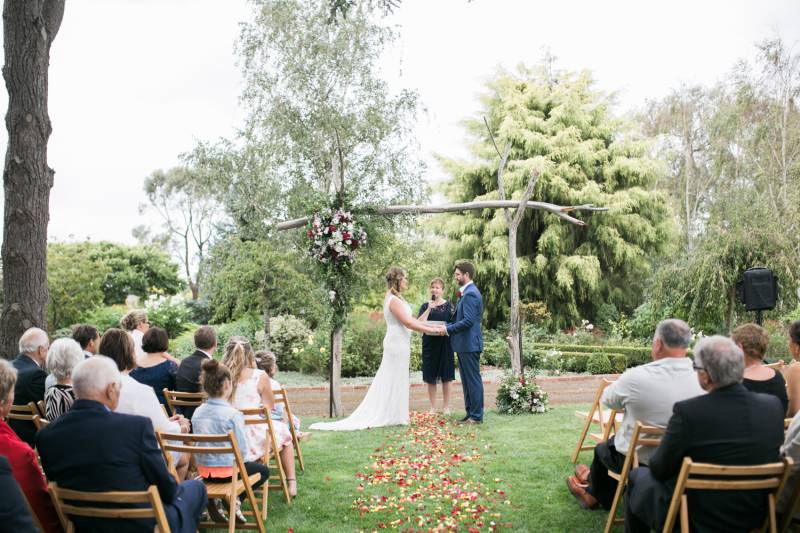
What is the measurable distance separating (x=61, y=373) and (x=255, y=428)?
4.83 ft

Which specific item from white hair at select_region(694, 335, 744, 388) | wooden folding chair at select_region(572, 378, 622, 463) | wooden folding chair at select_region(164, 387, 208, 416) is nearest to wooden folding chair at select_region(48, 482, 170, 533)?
wooden folding chair at select_region(164, 387, 208, 416)

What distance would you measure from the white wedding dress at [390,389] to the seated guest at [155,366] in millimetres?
2875

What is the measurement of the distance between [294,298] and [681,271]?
1021 cm

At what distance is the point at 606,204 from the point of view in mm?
21781

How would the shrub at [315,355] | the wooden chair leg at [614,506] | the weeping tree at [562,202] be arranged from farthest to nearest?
the weeping tree at [562,202] < the shrub at [315,355] < the wooden chair leg at [614,506]

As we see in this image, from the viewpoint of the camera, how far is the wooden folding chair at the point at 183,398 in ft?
16.8

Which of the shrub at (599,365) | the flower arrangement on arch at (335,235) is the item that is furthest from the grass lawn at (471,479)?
the shrub at (599,365)

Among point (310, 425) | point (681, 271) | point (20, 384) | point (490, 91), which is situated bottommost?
point (310, 425)

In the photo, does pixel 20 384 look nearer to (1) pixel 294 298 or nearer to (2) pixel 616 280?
(1) pixel 294 298

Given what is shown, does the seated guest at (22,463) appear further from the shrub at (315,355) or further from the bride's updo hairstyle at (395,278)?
the shrub at (315,355)

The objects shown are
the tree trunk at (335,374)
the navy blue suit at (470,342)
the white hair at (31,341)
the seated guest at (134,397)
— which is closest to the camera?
the seated guest at (134,397)

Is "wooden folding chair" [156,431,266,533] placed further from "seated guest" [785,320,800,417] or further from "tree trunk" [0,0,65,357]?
"seated guest" [785,320,800,417]

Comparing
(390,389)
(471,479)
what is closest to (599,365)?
(390,389)

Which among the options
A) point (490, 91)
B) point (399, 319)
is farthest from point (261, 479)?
point (490, 91)
